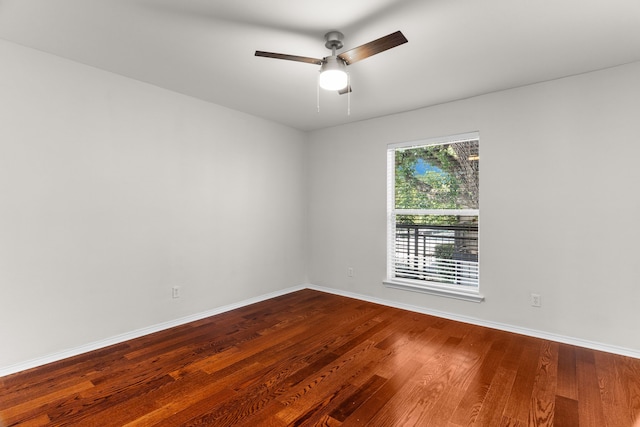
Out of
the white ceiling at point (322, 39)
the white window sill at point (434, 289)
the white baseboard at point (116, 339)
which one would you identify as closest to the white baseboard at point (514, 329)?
the white window sill at point (434, 289)

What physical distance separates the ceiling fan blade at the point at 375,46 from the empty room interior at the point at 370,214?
0.02 meters

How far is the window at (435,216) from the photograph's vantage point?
3.56m

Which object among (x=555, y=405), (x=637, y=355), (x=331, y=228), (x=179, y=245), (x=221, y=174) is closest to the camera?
(x=555, y=405)

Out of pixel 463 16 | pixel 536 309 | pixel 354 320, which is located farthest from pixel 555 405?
pixel 463 16

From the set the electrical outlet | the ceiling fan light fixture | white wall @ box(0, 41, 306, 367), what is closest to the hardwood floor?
the electrical outlet

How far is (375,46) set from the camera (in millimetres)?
1938

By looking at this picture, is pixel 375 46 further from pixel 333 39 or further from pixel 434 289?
pixel 434 289

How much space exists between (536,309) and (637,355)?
0.74 m

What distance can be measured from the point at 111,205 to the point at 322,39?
7.74ft

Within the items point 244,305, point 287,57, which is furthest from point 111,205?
point 287,57

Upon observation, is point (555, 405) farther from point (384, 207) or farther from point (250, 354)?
point (384, 207)

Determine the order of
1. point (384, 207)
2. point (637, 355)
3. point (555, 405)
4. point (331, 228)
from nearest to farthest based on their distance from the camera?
point (555, 405), point (637, 355), point (384, 207), point (331, 228)

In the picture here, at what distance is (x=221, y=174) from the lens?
380 centimetres

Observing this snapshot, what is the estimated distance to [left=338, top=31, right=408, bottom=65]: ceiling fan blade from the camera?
1.81 meters
